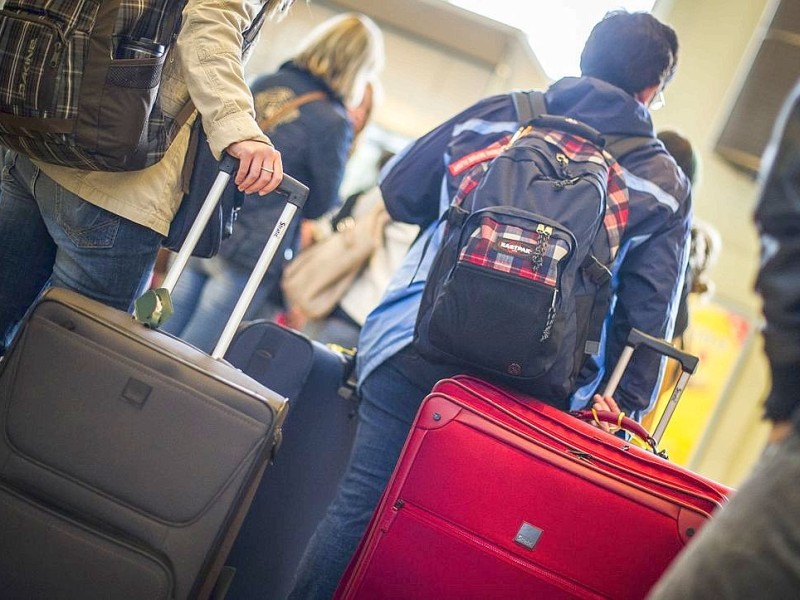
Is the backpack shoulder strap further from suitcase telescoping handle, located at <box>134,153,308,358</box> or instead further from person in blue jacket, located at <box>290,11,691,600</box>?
suitcase telescoping handle, located at <box>134,153,308,358</box>

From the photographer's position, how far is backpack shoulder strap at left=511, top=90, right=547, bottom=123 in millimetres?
1823

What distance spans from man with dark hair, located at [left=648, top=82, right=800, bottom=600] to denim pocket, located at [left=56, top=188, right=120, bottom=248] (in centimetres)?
107

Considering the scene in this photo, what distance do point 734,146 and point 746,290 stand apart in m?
1.13

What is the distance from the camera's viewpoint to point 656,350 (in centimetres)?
171

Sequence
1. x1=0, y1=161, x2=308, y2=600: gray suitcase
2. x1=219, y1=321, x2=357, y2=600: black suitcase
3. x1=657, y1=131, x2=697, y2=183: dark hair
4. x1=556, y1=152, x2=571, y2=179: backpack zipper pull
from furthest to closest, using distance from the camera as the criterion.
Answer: x1=657, y1=131, x2=697, y2=183: dark hair, x1=219, y1=321, x2=357, y2=600: black suitcase, x1=556, y1=152, x2=571, y2=179: backpack zipper pull, x1=0, y1=161, x2=308, y2=600: gray suitcase

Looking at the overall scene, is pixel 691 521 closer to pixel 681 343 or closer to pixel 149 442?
pixel 149 442

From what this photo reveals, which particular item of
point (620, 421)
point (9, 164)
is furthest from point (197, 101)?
point (620, 421)

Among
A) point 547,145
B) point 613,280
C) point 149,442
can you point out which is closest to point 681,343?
point 613,280

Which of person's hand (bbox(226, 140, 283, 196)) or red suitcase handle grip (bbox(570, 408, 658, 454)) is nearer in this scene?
person's hand (bbox(226, 140, 283, 196))

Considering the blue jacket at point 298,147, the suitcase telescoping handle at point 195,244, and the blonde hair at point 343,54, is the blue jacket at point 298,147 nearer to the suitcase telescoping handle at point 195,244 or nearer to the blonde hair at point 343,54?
the blonde hair at point 343,54

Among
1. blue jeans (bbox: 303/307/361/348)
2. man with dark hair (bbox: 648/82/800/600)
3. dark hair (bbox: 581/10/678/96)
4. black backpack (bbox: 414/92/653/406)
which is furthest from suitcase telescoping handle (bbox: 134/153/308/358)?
blue jeans (bbox: 303/307/361/348)

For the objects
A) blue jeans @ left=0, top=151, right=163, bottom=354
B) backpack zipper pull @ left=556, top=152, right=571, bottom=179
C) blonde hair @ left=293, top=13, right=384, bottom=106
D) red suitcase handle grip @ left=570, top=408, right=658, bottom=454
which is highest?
blonde hair @ left=293, top=13, right=384, bottom=106

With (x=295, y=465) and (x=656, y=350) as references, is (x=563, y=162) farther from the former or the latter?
(x=295, y=465)

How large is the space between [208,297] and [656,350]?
1637 millimetres
